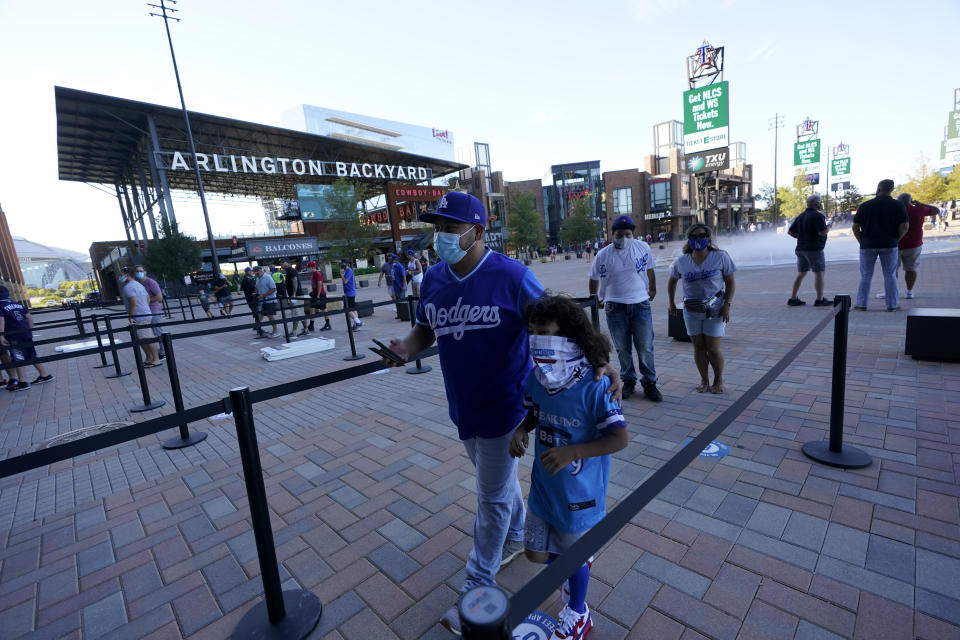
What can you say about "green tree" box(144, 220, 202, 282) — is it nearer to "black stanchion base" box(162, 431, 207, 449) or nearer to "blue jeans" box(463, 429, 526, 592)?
"black stanchion base" box(162, 431, 207, 449)

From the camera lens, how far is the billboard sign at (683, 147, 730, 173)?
934 inches

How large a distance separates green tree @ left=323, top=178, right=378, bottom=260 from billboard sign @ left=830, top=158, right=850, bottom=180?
175ft

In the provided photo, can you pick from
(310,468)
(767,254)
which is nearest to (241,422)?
(310,468)

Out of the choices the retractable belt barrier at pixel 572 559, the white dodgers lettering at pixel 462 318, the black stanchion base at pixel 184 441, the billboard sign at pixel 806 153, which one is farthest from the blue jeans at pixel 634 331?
the billboard sign at pixel 806 153

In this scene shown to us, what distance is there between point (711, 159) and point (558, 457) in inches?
1114

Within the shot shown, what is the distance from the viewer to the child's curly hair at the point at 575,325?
66.1 inches

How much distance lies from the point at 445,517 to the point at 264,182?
55874 millimetres

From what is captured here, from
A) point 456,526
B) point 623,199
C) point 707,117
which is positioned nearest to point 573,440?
point 456,526

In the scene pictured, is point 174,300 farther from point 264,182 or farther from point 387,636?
point 387,636

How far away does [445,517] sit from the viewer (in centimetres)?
298

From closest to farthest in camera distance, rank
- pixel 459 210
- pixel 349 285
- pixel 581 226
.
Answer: pixel 459 210 → pixel 349 285 → pixel 581 226

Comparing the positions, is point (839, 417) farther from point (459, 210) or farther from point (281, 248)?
point (281, 248)

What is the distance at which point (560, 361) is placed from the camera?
169cm

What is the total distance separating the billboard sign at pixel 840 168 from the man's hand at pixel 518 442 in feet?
217
